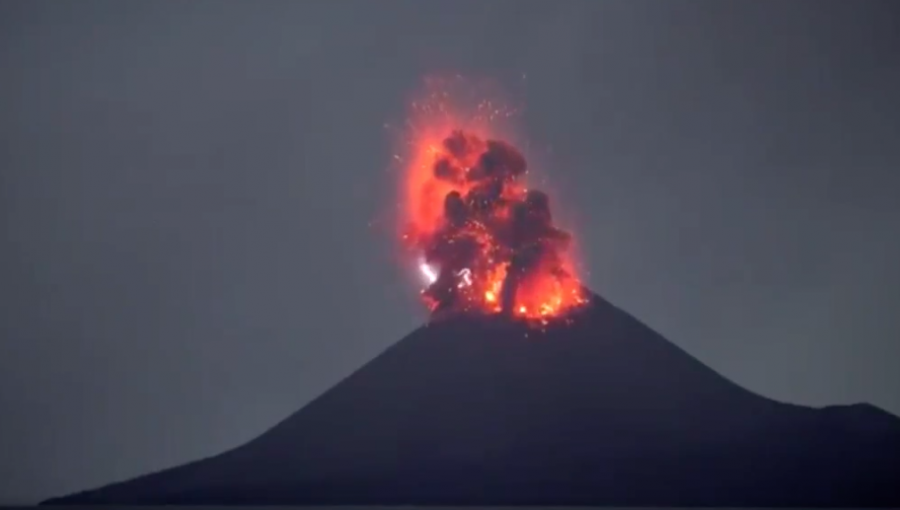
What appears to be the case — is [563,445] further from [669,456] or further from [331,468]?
[331,468]

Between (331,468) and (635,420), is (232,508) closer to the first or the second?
(331,468)

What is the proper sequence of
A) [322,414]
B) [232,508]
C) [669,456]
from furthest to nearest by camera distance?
[322,414], [669,456], [232,508]

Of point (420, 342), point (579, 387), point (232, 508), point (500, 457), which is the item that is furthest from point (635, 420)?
point (232, 508)

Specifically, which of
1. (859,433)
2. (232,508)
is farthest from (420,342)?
(859,433)

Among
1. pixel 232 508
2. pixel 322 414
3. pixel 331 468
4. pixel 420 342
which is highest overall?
pixel 420 342

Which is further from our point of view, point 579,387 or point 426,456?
point 579,387

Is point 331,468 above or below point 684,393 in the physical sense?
below

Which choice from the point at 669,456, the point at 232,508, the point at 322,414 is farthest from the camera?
the point at 322,414
